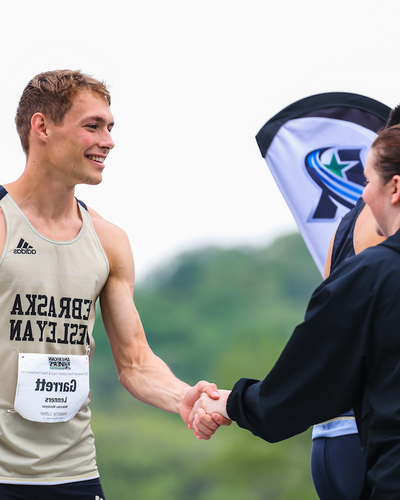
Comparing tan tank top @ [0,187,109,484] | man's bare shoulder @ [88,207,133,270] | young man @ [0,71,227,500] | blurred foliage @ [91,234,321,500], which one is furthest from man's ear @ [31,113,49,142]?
blurred foliage @ [91,234,321,500]

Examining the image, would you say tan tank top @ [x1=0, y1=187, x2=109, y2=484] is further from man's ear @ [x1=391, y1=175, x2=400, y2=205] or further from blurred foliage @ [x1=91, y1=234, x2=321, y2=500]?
blurred foliage @ [x1=91, y1=234, x2=321, y2=500]

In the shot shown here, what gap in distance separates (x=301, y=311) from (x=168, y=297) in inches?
485

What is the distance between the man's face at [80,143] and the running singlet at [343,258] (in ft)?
4.17

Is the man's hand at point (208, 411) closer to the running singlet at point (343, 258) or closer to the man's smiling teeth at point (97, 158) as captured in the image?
the running singlet at point (343, 258)

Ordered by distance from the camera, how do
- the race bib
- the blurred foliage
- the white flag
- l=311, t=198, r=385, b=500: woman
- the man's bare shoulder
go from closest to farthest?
l=311, t=198, r=385, b=500: woman, the race bib, the man's bare shoulder, the white flag, the blurred foliage

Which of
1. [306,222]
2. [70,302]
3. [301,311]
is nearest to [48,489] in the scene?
[70,302]

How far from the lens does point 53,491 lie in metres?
3.28

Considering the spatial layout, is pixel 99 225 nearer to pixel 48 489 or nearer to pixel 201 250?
pixel 48 489

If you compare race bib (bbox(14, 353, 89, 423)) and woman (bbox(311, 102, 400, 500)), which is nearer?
woman (bbox(311, 102, 400, 500))

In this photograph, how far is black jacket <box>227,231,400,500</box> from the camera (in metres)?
2.39

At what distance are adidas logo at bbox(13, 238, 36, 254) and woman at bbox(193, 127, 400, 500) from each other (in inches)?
52.6

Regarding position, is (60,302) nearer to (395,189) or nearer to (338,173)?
(395,189)

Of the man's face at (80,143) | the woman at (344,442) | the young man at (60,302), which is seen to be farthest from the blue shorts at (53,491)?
the man's face at (80,143)

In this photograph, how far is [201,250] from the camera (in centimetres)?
6906
